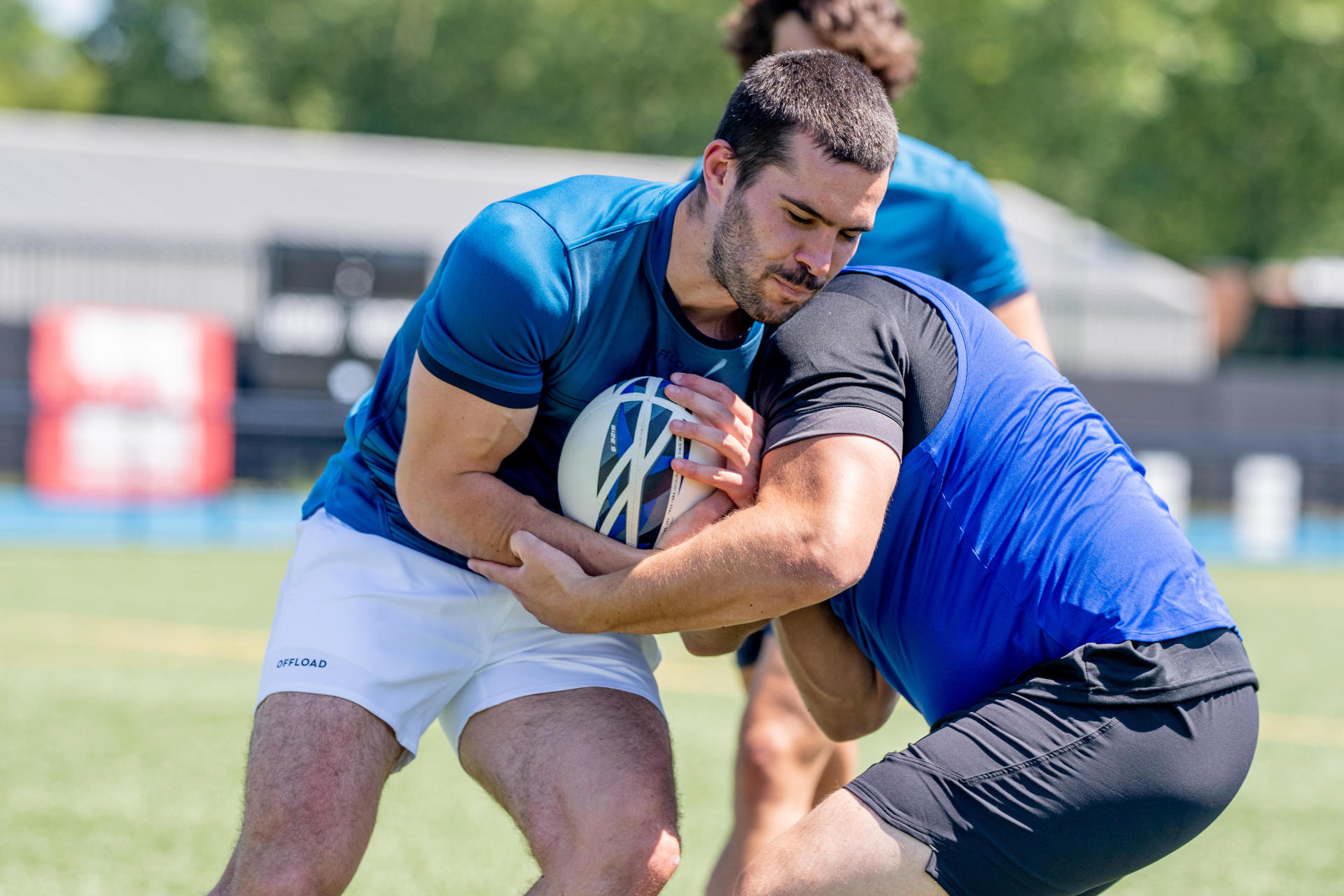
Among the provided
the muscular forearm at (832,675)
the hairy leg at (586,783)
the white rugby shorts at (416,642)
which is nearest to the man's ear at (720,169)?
the muscular forearm at (832,675)

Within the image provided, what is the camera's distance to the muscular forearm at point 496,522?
10.4 feet

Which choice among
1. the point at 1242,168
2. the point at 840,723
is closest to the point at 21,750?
the point at 840,723

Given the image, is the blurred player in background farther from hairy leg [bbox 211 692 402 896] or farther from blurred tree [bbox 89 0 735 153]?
blurred tree [bbox 89 0 735 153]

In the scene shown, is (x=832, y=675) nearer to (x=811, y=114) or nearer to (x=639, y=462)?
(x=639, y=462)

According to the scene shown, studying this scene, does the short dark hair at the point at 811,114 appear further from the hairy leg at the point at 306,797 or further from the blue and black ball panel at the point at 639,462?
the hairy leg at the point at 306,797

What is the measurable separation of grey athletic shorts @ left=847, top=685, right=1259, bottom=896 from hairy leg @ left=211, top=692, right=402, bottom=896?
1.15 m

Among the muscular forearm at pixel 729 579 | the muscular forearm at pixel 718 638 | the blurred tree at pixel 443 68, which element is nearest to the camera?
the muscular forearm at pixel 729 579

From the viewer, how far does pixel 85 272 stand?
818 inches

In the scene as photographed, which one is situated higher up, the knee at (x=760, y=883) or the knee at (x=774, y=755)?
the knee at (x=760, y=883)

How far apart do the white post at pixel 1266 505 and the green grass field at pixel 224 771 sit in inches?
255

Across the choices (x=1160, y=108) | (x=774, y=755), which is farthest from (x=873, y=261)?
(x=1160, y=108)

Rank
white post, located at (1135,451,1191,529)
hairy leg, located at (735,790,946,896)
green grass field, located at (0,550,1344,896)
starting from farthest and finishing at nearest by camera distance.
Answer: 1. white post, located at (1135,451,1191,529)
2. green grass field, located at (0,550,1344,896)
3. hairy leg, located at (735,790,946,896)

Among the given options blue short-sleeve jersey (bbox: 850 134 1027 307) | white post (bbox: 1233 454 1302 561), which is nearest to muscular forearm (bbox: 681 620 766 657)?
blue short-sleeve jersey (bbox: 850 134 1027 307)

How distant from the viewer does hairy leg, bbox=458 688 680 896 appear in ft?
10.1
